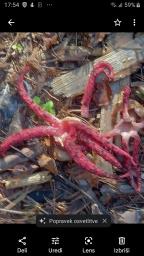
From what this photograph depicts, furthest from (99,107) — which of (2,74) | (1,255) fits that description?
(1,255)

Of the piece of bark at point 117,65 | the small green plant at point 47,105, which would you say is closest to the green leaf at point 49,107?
the small green plant at point 47,105

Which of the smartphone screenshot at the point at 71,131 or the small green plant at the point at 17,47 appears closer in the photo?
the smartphone screenshot at the point at 71,131

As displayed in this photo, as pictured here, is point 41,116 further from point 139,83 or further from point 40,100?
point 139,83

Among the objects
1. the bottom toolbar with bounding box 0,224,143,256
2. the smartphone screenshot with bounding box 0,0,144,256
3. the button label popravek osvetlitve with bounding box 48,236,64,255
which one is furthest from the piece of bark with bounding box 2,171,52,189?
the button label popravek osvetlitve with bounding box 48,236,64,255

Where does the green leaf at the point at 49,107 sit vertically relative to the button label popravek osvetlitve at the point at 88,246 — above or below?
above

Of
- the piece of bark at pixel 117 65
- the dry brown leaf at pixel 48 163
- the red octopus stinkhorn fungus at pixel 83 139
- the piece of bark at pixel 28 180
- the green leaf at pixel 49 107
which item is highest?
the piece of bark at pixel 117 65
